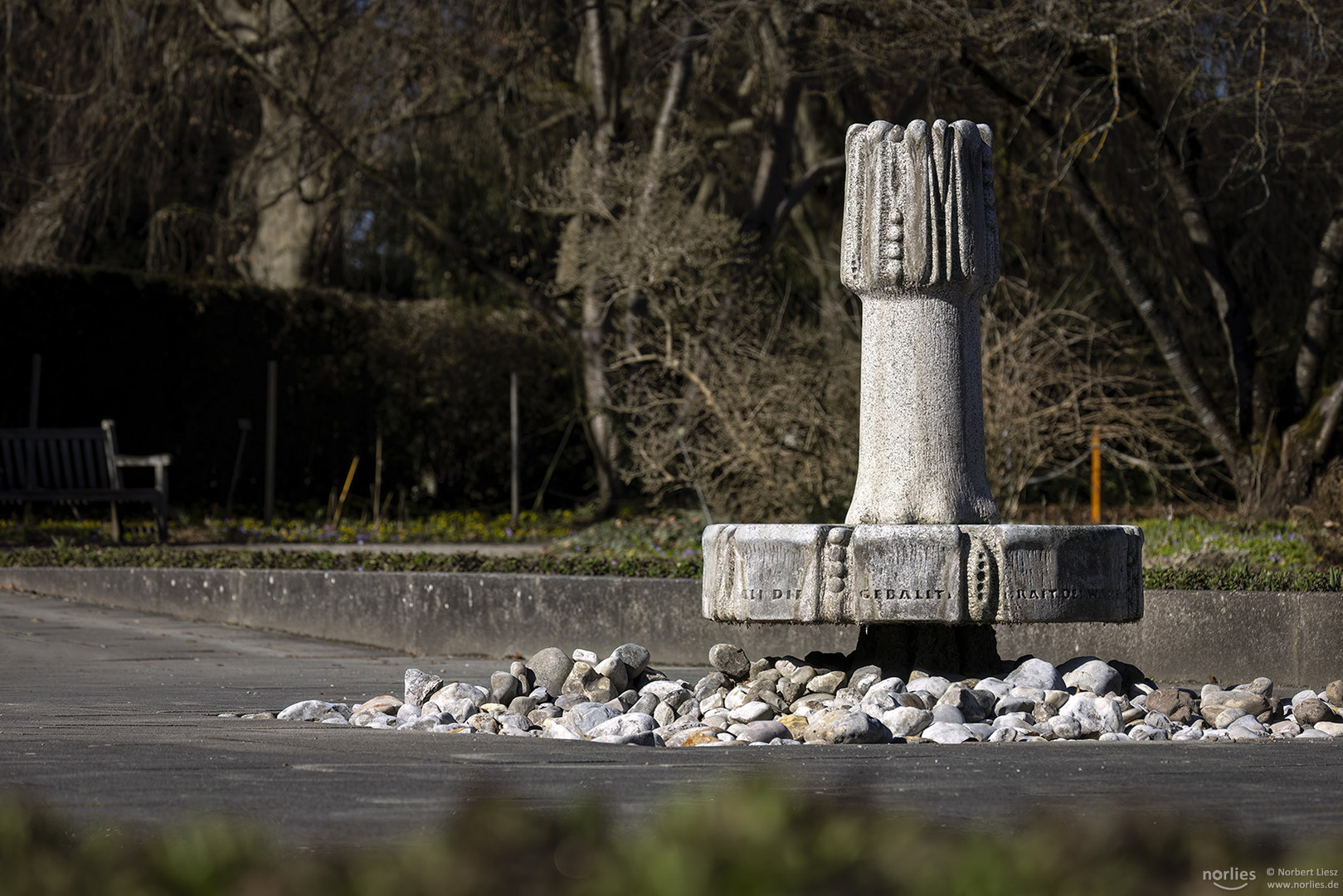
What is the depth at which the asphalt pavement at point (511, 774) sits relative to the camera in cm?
336

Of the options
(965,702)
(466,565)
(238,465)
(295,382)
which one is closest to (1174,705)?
(965,702)

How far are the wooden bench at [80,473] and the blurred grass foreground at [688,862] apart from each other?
11239 millimetres

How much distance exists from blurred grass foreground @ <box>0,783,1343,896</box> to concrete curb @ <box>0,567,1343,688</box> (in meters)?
5.52

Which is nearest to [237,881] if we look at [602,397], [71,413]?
[602,397]

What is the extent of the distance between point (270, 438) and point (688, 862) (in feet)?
51.1

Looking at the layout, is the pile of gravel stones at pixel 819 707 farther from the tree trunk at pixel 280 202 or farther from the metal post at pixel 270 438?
the tree trunk at pixel 280 202

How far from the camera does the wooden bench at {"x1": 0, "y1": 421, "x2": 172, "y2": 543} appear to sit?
42.4 ft

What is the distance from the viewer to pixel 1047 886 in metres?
1.92

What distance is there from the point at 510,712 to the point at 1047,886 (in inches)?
172

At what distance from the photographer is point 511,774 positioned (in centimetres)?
401

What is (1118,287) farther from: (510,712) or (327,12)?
(510,712)

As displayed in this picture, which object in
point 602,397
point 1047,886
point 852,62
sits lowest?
point 1047,886

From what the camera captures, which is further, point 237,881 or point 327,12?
point 327,12

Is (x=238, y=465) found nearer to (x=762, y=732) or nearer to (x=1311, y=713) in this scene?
(x=762, y=732)
